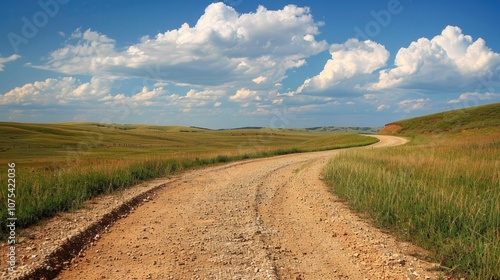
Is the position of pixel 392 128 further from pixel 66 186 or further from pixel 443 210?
pixel 66 186

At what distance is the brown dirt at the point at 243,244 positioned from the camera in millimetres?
5566

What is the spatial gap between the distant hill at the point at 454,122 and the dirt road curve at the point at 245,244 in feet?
199

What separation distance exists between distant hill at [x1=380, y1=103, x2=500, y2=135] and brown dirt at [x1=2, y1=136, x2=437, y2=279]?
199 feet

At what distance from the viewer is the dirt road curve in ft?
18.3

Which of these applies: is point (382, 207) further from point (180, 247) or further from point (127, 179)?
point (127, 179)

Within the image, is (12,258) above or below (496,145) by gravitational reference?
below

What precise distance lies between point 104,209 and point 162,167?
8846 millimetres

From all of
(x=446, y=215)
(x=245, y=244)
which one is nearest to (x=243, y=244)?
(x=245, y=244)

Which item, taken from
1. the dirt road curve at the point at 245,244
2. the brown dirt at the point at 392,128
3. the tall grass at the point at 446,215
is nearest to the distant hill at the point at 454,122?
the brown dirt at the point at 392,128

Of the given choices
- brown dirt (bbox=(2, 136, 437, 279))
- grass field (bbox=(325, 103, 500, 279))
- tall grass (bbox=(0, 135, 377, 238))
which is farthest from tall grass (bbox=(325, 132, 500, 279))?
tall grass (bbox=(0, 135, 377, 238))

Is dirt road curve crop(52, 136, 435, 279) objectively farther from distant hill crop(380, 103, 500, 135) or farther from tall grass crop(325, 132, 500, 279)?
distant hill crop(380, 103, 500, 135)

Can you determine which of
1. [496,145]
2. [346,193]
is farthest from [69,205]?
[496,145]

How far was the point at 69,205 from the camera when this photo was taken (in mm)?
9641

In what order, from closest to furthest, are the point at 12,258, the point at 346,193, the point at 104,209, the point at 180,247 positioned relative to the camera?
the point at 12,258 → the point at 180,247 → the point at 104,209 → the point at 346,193
